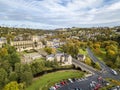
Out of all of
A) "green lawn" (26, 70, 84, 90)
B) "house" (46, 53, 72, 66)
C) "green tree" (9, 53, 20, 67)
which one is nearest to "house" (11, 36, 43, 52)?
"house" (46, 53, 72, 66)

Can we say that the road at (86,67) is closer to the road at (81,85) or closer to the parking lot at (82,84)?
the parking lot at (82,84)

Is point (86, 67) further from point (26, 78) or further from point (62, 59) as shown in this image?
point (26, 78)

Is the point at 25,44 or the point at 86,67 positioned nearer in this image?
the point at 86,67

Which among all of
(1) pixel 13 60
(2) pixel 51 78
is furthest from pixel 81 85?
(1) pixel 13 60

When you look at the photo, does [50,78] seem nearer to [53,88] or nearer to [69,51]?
[53,88]

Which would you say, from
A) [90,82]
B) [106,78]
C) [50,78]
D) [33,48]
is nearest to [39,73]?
[50,78]

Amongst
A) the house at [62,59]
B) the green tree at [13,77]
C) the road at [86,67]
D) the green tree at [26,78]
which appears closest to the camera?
the green tree at [26,78]

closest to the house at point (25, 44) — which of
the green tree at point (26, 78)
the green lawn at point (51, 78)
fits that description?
the green lawn at point (51, 78)

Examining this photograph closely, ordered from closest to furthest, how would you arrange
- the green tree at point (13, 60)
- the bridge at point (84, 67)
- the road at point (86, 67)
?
the green tree at point (13, 60)
the road at point (86, 67)
the bridge at point (84, 67)

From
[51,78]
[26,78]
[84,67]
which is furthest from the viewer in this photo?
[84,67]
